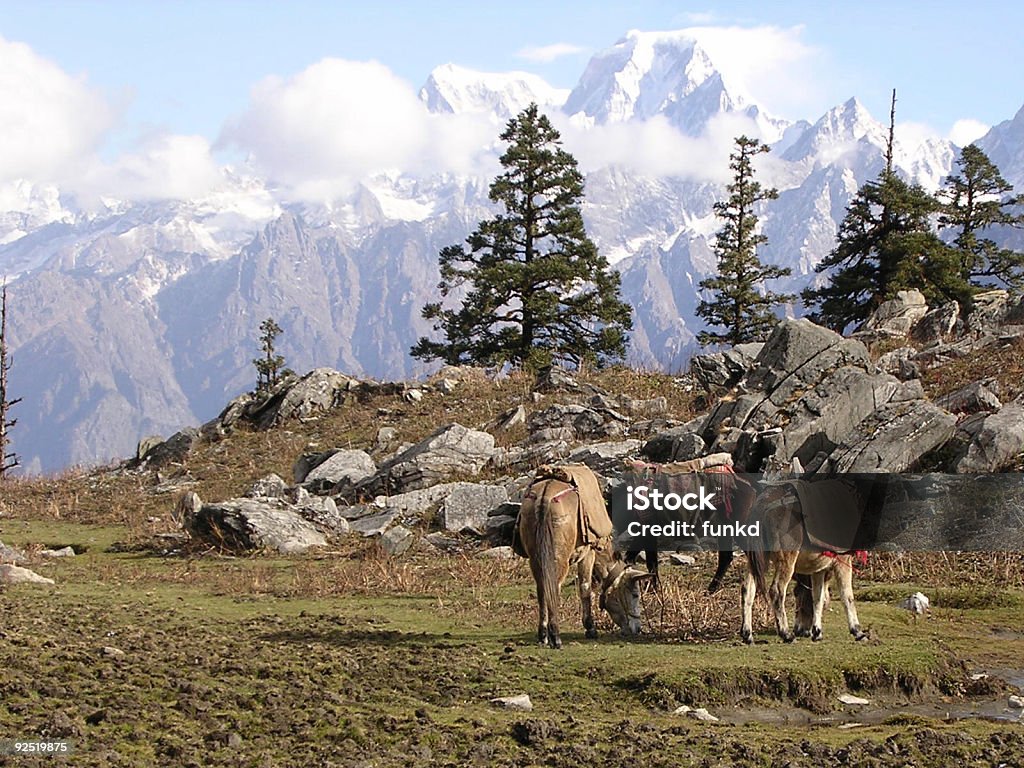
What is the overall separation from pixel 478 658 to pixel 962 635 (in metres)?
5.76

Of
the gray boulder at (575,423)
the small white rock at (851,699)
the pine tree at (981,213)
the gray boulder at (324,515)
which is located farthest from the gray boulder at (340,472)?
the pine tree at (981,213)

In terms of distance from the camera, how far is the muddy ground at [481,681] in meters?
8.46

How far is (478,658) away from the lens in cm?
1180

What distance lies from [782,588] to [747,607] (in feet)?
1.41

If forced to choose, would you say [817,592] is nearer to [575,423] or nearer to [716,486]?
[716,486]

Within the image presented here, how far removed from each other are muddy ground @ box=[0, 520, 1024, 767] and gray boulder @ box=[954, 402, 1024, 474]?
2443mm

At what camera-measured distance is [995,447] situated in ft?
61.2

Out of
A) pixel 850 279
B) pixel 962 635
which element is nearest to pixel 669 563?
pixel 962 635

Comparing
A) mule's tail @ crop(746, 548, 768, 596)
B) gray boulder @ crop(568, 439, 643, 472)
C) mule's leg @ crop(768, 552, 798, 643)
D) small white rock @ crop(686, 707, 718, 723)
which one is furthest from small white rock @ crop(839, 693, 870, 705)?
gray boulder @ crop(568, 439, 643, 472)

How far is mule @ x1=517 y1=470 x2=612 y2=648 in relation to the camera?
1220 cm

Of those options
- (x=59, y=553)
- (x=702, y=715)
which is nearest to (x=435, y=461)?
(x=59, y=553)

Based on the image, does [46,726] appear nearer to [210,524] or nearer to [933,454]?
[210,524]

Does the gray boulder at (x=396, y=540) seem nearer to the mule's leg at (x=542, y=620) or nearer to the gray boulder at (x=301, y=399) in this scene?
the mule's leg at (x=542, y=620)

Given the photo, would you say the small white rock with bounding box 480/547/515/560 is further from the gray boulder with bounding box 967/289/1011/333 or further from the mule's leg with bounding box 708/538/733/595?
the gray boulder with bounding box 967/289/1011/333
